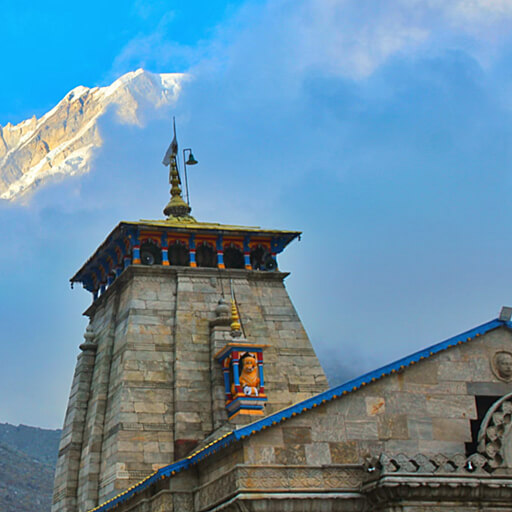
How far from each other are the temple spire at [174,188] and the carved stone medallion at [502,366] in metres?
18.6

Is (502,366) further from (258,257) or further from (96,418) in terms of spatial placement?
(258,257)

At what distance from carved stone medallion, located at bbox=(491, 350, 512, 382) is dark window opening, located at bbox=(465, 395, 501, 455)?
604 mm

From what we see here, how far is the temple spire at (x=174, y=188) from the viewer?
3959cm

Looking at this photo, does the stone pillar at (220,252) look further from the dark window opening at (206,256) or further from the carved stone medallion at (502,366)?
the carved stone medallion at (502,366)

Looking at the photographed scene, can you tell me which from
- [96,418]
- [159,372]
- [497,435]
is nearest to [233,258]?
[159,372]

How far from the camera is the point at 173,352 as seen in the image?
107 ft

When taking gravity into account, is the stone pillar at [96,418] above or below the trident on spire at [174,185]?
below

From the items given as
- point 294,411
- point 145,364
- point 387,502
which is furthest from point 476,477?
point 145,364

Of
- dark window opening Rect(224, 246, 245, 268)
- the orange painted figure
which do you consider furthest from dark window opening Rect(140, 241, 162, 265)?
the orange painted figure

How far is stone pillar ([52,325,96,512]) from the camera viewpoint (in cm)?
3250

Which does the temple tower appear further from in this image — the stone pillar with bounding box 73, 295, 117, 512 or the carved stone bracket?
the carved stone bracket

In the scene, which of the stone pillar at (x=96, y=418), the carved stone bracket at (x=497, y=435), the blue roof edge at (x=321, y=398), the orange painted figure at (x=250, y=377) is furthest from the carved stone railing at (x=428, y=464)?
the stone pillar at (x=96, y=418)

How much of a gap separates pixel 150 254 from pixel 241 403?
936 centimetres

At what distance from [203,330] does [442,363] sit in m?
12.1
